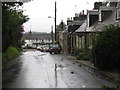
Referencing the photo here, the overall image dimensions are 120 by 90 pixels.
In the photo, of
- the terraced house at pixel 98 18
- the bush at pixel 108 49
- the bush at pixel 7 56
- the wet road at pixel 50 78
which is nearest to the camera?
the wet road at pixel 50 78

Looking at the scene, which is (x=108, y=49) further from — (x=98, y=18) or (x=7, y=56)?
(x=98, y=18)

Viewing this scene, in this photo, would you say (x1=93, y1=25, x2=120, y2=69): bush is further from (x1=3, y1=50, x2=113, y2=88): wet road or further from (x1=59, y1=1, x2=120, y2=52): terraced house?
(x1=59, y1=1, x2=120, y2=52): terraced house

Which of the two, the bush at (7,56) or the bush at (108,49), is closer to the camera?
the bush at (108,49)

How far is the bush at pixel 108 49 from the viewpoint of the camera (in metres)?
22.0

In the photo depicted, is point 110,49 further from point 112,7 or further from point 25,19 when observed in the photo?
point 25,19

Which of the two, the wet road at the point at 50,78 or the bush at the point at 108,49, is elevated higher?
the bush at the point at 108,49

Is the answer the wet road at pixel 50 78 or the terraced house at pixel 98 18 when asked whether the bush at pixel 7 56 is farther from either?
the terraced house at pixel 98 18

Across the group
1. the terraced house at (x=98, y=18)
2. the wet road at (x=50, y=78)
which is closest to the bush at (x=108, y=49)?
the wet road at (x=50, y=78)

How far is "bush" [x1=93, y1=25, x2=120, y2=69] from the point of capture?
72.2ft

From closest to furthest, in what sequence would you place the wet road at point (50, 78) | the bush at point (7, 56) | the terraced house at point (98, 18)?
the wet road at point (50, 78) → the bush at point (7, 56) → the terraced house at point (98, 18)

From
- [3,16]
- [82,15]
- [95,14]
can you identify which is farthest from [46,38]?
[3,16]

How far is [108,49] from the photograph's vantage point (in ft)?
71.8

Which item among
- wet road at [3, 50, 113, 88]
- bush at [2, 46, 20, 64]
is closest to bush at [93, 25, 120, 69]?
wet road at [3, 50, 113, 88]

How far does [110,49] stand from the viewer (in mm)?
21844
